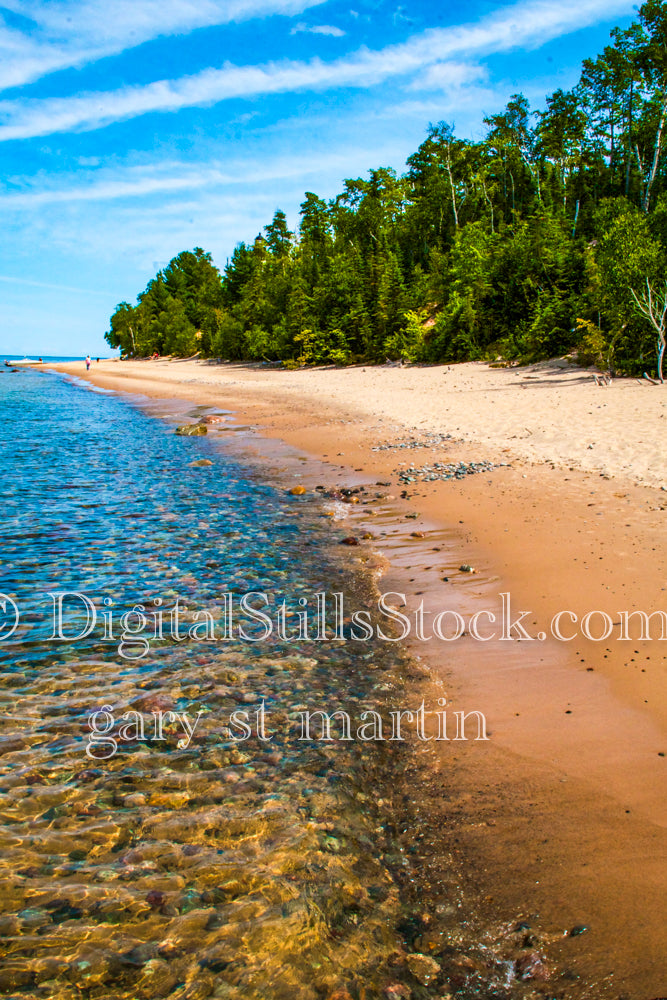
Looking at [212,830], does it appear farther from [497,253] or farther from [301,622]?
[497,253]

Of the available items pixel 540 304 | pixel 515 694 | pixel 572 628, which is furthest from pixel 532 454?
pixel 540 304

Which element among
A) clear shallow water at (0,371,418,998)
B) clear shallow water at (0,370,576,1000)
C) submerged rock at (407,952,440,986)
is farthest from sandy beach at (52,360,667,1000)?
clear shallow water at (0,371,418,998)

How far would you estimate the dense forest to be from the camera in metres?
21.6

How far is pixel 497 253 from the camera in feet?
100

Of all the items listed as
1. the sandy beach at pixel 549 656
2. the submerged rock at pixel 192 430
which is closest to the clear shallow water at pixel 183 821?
the sandy beach at pixel 549 656

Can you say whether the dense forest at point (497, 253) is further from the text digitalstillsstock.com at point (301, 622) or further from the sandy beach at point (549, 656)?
the text digitalstillsstock.com at point (301, 622)

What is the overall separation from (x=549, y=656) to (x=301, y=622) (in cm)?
234

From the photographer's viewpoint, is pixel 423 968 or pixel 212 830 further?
pixel 212 830

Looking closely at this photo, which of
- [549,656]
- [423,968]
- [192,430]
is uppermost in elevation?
[192,430]

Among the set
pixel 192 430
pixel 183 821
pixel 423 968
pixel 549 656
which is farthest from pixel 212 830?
pixel 192 430

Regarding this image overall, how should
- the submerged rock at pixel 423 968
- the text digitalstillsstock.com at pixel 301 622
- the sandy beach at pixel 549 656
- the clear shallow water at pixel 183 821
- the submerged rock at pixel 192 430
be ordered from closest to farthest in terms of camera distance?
the submerged rock at pixel 423 968 → the clear shallow water at pixel 183 821 → the sandy beach at pixel 549 656 → the text digitalstillsstock.com at pixel 301 622 → the submerged rock at pixel 192 430

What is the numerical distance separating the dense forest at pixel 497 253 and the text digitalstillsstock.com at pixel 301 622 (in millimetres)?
15750

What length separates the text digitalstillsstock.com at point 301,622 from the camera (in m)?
5.26

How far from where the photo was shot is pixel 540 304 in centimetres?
2627
